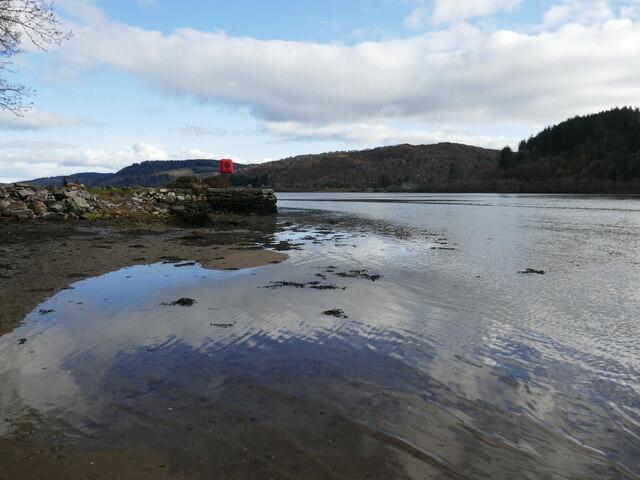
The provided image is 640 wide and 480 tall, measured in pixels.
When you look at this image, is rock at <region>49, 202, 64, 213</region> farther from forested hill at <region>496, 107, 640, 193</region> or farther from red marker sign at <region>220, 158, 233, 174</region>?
forested hill at <region>496, 107, 640, 193</region>

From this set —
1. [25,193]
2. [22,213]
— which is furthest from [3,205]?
[25,193]

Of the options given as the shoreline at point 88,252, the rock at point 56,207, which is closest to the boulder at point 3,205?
the shoreline at point 88,252

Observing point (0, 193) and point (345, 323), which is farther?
point (0, 193)

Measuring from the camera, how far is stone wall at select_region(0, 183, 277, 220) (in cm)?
2328

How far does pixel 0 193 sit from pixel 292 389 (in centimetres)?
2633

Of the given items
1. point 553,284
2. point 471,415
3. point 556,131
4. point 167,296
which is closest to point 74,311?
point 167,296

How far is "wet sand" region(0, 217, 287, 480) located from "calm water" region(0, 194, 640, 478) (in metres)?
0.25

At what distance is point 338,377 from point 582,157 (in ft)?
592

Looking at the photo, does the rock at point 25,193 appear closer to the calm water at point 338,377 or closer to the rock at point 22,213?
the rock at point 22,213

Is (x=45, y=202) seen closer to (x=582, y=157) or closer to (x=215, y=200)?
(x=215, y=200)

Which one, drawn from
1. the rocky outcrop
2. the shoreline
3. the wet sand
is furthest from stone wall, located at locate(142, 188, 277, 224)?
the shoreline

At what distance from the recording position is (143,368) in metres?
5.61

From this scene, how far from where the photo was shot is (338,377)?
5.57 m

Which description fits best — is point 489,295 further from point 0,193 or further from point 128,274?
point 0,193
